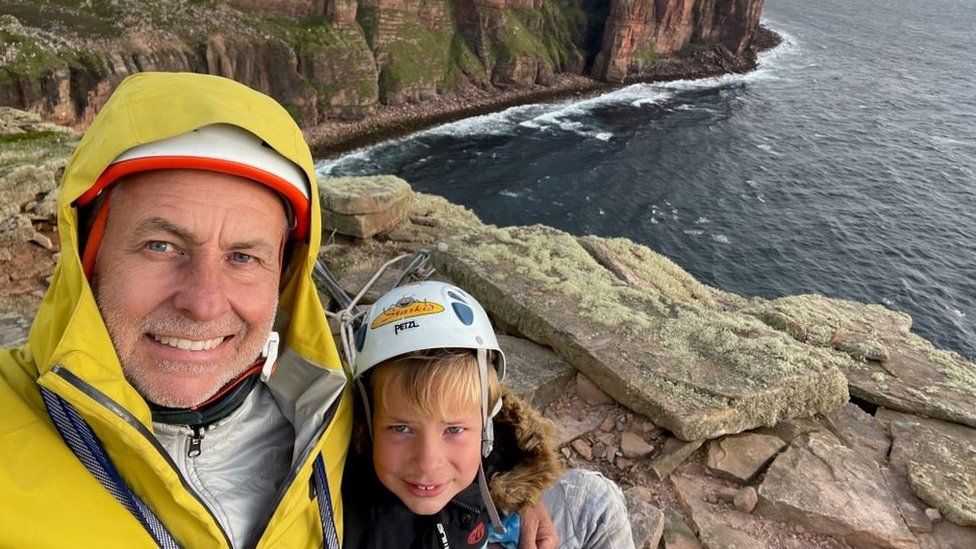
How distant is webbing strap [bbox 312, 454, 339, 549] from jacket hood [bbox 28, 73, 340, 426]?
0.99m

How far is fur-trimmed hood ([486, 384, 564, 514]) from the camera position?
4227mm

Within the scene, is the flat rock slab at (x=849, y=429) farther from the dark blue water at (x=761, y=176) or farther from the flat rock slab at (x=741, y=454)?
the dark blue water at (x=761, y=176)

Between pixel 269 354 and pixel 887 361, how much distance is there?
12.0 meters

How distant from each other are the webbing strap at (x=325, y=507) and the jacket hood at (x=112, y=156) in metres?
0.99

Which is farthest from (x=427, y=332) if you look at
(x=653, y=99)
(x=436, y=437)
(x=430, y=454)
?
(x=653, y=99)

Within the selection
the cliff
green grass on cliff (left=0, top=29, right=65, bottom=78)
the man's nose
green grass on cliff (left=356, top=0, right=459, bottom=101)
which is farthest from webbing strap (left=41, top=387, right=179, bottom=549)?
green grass on cliff (left=356, top=0, right=459, bottom=101)

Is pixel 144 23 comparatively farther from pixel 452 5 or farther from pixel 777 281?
pixel 777 281

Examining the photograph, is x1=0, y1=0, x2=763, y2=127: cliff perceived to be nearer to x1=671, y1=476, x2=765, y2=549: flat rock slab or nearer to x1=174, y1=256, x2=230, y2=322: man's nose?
x1=174, y1=256, x2=230, y2=322: man's nose

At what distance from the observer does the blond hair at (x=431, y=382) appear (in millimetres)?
3799

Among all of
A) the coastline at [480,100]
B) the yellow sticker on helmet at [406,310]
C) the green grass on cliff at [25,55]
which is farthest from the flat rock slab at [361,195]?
the green grass on cliff at [25,55]

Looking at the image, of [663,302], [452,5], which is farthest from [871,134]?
[663,302]

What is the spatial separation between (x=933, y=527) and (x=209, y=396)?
8.70m

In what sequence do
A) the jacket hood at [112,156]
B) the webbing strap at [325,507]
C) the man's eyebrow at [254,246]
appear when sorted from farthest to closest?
the webbing strap at [325,507], the man's eyebrow at [254,246], the jacket hood at [112,156]

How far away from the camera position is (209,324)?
2990 millimetres
